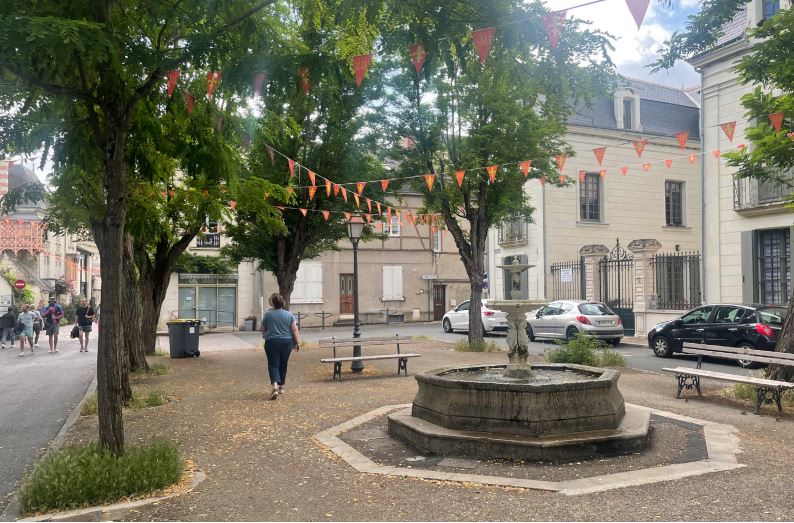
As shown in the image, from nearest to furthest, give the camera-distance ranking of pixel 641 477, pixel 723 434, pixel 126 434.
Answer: pixel 641 477, pixel 723 434, pixel 126 434

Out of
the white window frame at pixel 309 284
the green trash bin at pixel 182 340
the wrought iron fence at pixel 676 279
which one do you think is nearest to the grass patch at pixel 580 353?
the wrought iron fence at pixel 676 279

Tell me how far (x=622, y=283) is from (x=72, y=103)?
69.6 feet

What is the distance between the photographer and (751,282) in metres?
19.6

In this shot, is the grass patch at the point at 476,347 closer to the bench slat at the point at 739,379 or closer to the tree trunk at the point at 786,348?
the bench slat at the point at 739,379

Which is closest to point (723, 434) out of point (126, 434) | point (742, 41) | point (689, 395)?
point (689, 395)

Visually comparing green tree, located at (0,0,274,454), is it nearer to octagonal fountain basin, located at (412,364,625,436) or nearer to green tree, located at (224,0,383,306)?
octagonal fountain basin, located at (412,364,625,436)

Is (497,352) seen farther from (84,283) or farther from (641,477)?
(84,283)

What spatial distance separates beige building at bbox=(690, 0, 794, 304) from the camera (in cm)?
1895

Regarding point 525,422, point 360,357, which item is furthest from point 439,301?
point 525,422

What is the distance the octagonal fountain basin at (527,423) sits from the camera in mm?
6180

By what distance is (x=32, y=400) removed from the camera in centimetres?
1131

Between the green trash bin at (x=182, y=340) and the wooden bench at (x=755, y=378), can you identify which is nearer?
the wooden bench at (x=755, y=378)

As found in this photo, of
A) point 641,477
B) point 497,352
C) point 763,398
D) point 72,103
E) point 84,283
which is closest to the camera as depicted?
point 641,477

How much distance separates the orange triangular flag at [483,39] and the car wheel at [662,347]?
42.3ft
